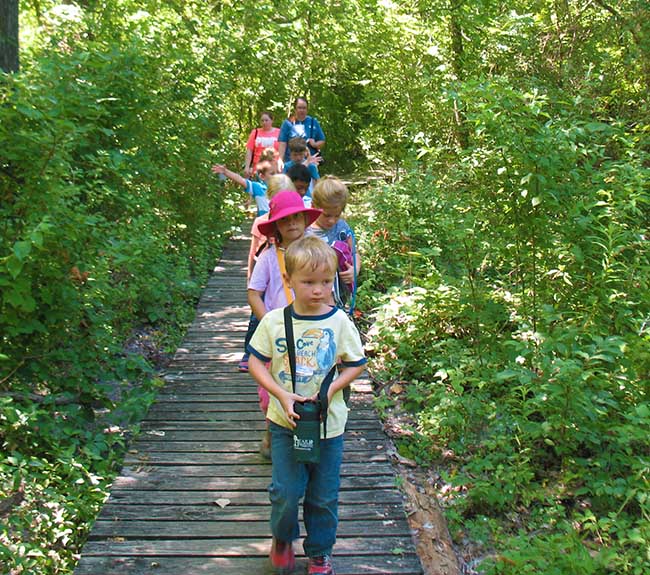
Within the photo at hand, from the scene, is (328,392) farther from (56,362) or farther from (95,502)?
A: (56,362)

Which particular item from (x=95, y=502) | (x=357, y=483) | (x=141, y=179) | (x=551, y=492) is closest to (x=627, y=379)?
(x=551, y=492)

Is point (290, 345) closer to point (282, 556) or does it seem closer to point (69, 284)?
point (282, 556)

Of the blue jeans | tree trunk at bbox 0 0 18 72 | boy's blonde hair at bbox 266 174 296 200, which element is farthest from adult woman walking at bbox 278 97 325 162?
the blue jeans

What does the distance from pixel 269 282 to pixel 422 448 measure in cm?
210

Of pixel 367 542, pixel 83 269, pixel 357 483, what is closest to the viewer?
pixel 367 542

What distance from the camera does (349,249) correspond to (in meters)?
4.84

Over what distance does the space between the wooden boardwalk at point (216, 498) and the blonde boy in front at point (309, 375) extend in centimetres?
55

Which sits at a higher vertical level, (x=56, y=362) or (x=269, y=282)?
(x=269, y=282)

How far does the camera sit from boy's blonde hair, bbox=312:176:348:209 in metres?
4.70

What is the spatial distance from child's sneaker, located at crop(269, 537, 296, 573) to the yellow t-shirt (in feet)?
2.32

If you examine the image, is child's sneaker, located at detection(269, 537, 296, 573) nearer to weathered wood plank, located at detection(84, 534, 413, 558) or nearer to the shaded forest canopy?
weathered wood plank, located at detection(84, 534, 413, 558)

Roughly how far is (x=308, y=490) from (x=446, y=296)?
410 centimetres

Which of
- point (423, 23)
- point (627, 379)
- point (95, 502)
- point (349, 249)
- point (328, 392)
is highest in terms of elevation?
point (423, 23)

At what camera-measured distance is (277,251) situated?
4.54 metres
